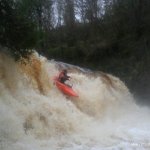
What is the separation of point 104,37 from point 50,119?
1687 centimetres

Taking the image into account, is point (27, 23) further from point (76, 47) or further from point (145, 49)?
point (76, 47)

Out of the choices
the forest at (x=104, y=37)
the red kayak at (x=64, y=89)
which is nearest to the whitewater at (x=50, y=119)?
the red kayak at (x=64, y=89)

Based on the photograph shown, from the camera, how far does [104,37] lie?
27859mm

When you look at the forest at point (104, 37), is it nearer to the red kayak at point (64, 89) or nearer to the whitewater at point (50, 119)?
the red kayak at point (64, 89)

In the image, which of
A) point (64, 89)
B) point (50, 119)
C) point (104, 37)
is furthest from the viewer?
point (104, 37)

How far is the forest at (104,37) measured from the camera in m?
22.4

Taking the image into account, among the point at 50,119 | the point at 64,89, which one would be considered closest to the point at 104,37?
the point at 64,89

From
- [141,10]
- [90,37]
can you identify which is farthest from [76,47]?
[141,10]

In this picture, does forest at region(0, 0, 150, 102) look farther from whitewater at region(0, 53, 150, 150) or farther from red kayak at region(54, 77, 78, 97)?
whitewater at region(0, 53, 150, 150)

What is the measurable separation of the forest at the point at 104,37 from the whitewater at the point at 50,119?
3.15 meters

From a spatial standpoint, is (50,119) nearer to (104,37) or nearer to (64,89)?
(64,89)

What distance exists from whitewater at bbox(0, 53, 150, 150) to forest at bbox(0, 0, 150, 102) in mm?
3145

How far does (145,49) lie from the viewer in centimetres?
2355

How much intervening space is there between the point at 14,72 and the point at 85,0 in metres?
21.5
